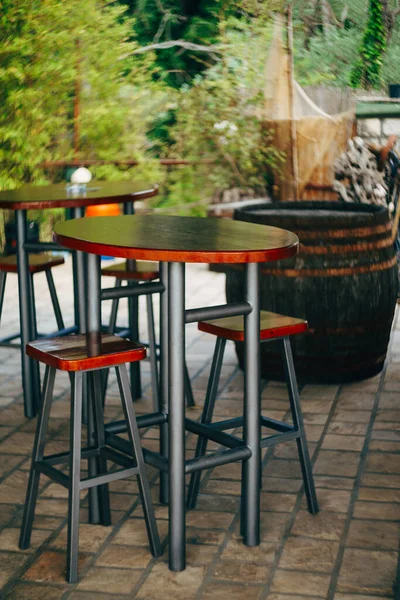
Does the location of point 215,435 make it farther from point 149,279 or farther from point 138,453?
point 149,279

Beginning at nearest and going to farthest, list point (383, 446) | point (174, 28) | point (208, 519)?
point (208, 519)
point (383, 446)
point (174, 28)

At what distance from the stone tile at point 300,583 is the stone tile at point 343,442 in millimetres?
1113

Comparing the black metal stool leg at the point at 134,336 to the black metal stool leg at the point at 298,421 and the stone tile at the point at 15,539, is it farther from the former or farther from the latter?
the stone tile at the point at 15,539

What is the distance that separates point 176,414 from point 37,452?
50cm

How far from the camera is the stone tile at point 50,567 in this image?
8.56 ft

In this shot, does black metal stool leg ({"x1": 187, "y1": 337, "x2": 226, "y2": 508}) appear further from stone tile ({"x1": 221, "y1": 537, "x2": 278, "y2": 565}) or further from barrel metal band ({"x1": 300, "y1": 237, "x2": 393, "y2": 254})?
barrel metal band ({"x1": 300, "y1": 237, "x2": 393, "y2": 254})

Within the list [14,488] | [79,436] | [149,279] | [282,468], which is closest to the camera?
[79,436]

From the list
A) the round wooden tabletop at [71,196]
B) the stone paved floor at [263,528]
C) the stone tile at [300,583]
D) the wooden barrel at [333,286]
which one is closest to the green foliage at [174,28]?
the round wooden tabletop at [71,196]

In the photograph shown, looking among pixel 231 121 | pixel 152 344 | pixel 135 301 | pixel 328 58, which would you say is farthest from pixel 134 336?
pixel 231 121

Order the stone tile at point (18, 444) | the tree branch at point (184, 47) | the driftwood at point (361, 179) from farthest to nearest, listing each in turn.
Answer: the tree branch at point (184, 47) → the driftwood at point (361, 179) → the stone tile at point (18, 444)

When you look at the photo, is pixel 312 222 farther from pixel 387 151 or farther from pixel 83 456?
pixel 387 151

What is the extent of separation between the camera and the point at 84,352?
263 centimetres

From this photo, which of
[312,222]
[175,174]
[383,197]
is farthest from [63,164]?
[312,222]

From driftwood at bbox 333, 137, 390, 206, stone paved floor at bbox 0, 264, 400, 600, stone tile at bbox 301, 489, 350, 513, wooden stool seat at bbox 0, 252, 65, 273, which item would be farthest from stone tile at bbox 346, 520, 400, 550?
driftwood at bbox 333, 137, 390, 206
